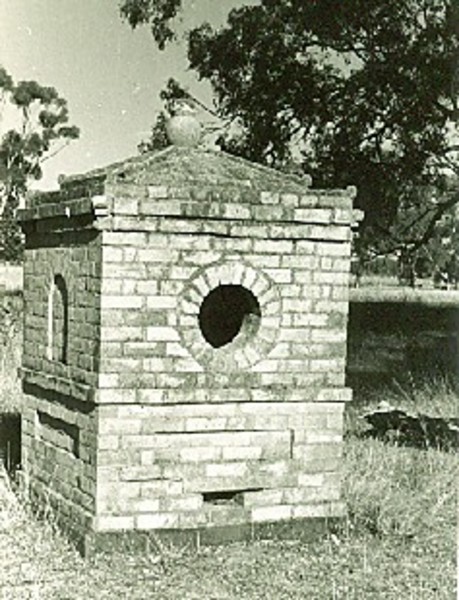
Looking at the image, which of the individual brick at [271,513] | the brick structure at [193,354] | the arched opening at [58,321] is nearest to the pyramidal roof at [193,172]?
Answer: the brick structure at [193,354]

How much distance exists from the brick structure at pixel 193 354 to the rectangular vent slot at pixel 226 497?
1cm

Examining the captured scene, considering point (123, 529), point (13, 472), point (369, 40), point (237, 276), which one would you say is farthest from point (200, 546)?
point (369, 40)

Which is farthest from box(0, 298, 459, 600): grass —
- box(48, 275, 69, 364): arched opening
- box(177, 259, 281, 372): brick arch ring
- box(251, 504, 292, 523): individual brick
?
box(177, 259, 281, 372): brick arch ring

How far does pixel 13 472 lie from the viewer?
30.4 feet

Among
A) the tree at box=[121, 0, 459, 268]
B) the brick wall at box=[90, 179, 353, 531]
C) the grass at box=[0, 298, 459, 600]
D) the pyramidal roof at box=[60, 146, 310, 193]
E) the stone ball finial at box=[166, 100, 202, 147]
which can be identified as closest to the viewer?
the grass at box=[0, 298, 459, 600]

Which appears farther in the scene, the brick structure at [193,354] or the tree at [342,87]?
the tree at [342,87]

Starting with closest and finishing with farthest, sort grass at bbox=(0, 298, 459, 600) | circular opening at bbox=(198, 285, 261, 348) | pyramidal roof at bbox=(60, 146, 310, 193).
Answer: grass at bbox=(0, 298, 459, 600) < pyramidal roof at bbox=(60, 146, 310, 193) < circular opening at bbox=(198, 285, 261, 348)

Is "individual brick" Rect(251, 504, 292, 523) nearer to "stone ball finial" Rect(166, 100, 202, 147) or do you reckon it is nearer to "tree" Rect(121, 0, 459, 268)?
"stone ball finial" Rect(166, 100, 202, 147)

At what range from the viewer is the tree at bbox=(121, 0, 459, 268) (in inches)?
570

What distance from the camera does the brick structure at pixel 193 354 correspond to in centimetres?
707

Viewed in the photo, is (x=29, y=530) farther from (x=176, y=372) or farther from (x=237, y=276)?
(x=237, y=276)

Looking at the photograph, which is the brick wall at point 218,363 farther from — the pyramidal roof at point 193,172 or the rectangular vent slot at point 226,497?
the pyramidal roof at point 193,172

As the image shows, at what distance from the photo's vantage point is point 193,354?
720 cm

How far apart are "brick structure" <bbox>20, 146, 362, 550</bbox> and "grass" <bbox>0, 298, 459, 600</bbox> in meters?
0.21
